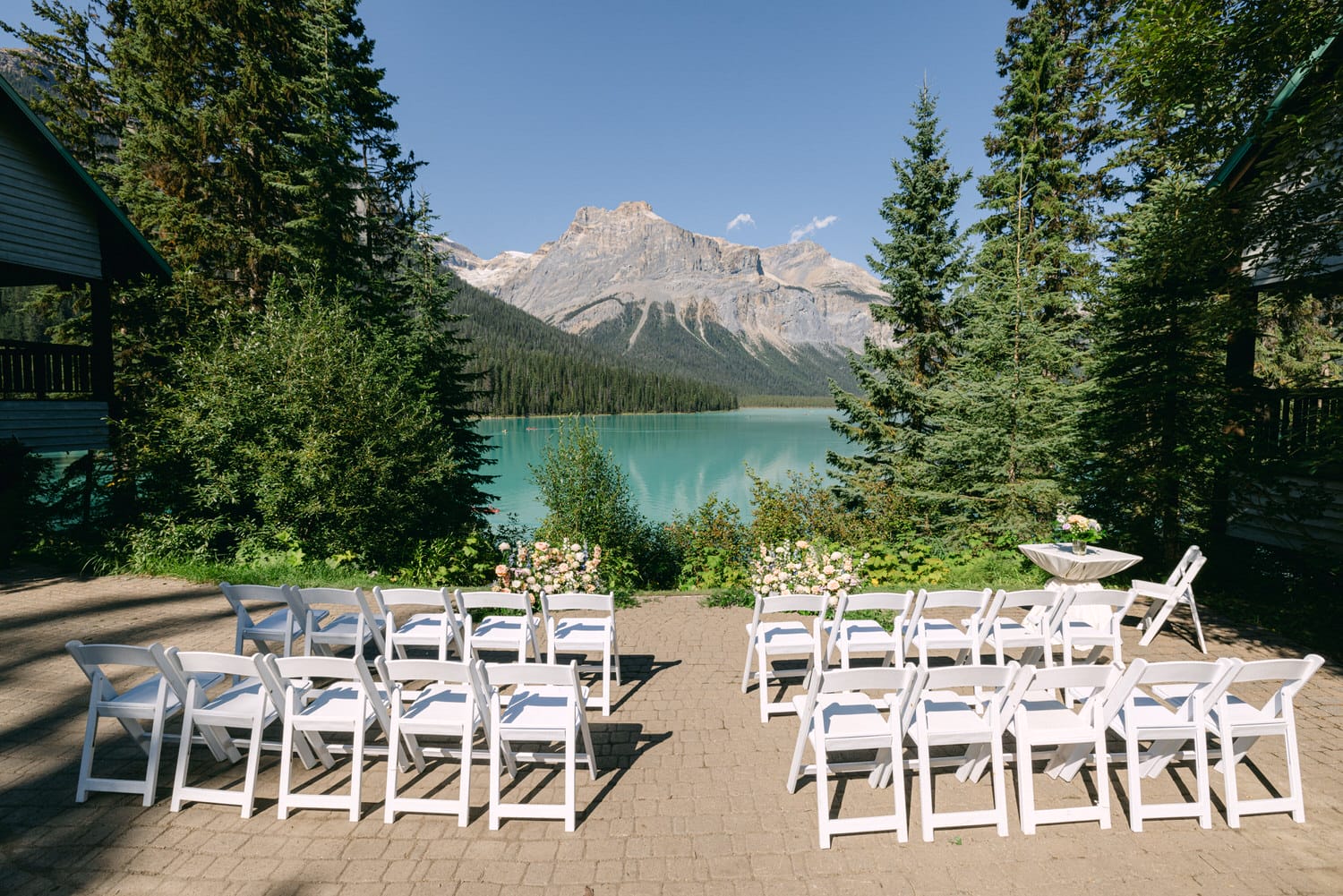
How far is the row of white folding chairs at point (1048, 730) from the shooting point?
121 inches

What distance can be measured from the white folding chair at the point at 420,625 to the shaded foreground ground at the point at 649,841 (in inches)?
40.1

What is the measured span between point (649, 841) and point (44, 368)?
45.2 ft

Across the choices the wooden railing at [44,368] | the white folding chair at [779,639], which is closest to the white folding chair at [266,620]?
the white folding chair at [779,639]

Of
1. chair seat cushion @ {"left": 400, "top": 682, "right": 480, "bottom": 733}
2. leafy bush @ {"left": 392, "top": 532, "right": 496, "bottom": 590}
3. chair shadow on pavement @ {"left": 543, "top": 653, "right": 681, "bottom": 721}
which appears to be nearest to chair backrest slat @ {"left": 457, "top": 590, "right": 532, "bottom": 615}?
chair seat cushion @ {"left": 400, "top": 682, "right": 480, "bottom": 733}

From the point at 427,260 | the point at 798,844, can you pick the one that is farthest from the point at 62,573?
the point at 798,844

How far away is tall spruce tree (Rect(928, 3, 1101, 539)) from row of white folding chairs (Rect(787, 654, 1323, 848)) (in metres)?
7.31

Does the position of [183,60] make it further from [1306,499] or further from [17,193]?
[1306,499]

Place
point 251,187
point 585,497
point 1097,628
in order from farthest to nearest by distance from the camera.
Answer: point 251,187, point 585,497, point 1097,628

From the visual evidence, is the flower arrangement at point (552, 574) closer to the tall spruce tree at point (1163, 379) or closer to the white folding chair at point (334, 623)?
the white folding chair at point (334, 623)

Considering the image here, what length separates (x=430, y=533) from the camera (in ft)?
38.9

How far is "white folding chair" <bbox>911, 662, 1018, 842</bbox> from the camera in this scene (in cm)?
301

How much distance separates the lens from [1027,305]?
35.3ft

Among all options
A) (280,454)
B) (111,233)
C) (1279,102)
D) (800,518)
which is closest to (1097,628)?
(800,518)

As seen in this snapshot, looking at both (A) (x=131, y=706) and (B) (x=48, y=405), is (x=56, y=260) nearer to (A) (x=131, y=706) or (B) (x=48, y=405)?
(B) (x=48, y=405)
